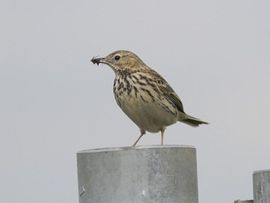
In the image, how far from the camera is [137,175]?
23.1 feet

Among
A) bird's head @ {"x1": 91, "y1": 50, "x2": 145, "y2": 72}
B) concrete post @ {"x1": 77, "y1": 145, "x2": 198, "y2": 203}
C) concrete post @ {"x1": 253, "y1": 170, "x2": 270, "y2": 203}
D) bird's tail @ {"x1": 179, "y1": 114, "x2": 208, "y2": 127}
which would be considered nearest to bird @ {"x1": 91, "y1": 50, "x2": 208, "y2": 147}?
bird's head @ {"x1": 91, "y1": 50, "x2": 145, "y2": 72}

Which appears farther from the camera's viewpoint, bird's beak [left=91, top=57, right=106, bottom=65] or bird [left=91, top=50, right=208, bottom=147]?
bird's beak [left=91, top=57, right=106, bottom=65]

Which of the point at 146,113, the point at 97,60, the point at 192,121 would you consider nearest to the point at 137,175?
the point at 146,113

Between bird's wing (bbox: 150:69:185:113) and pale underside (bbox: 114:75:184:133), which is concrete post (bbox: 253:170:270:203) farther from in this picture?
bird's wing (bbox: 150:69:185:113)

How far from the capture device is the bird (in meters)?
12.8

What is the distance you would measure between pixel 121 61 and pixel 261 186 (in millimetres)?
6920

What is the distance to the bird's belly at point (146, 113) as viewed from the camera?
41.9ft

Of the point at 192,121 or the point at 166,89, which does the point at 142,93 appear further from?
the point at 192,121

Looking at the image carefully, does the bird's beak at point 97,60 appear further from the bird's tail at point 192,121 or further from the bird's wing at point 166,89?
the bird's tail at point 192,121

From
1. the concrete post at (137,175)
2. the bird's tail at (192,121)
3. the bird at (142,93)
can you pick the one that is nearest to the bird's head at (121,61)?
the bird at (142,93)

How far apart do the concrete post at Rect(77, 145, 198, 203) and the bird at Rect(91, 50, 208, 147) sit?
556 centimetres

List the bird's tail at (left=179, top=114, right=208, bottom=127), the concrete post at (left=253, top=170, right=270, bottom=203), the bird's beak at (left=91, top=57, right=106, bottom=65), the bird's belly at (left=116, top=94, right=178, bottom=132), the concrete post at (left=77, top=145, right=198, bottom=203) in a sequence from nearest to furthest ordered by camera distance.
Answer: the concrete post at (left=253, top=170, right=270, bottom=203), the concrete post at (left=77, top=145, right=198, bottom=203), the bird's belly at (left=116, top=94, right=178, bottom=132), the bird's beak at (left=91, top=57, right=106, bottom=65), the bird's tail at (left=179, top=114, right=208, bottom=127)

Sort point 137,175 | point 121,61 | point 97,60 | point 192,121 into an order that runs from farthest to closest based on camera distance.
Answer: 1. point 192,121
2. point 121,61
3. point 97,60
4. point 137,175

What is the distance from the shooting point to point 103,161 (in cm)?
712
